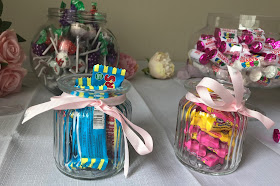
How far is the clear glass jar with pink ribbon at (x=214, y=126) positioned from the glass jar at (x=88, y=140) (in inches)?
5.2

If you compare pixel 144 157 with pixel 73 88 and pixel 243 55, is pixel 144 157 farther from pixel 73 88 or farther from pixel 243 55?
pixel 243 55

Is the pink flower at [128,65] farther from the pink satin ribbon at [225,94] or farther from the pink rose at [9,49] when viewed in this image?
the pink satin ribbon at [225,94]

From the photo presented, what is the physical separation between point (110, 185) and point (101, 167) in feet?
0.12

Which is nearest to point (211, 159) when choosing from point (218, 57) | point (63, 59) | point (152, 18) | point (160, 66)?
point (218, 57)

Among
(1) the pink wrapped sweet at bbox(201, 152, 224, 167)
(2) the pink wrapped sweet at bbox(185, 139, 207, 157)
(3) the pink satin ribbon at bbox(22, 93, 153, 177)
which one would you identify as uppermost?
(3) the pink satin ribbon at bbox(22, 93, 153, 177)

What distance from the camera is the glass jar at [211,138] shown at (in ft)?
1.83

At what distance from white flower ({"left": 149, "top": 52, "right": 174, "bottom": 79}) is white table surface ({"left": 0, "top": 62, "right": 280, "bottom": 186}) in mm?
343

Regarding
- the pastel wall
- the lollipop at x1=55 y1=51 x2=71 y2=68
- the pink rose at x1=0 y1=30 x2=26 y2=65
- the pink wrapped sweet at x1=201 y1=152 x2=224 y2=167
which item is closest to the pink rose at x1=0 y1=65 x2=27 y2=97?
the pink rose at x1=0 y1=30 x2=26 y2=65

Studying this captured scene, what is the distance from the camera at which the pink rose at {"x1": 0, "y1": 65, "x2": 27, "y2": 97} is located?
0.90 m

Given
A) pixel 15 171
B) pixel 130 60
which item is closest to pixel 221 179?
pixel 15 171

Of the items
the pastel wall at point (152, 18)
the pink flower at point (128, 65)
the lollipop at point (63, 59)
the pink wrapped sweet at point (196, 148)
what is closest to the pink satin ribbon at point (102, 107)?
the pink wrapped sweet at point (196, 148)

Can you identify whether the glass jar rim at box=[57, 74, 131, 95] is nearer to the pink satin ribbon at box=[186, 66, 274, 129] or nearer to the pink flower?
the pink satin ribbon at box=[186, 66, 274, 129]

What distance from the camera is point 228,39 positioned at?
2.92ft

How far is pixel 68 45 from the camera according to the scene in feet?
2.88
